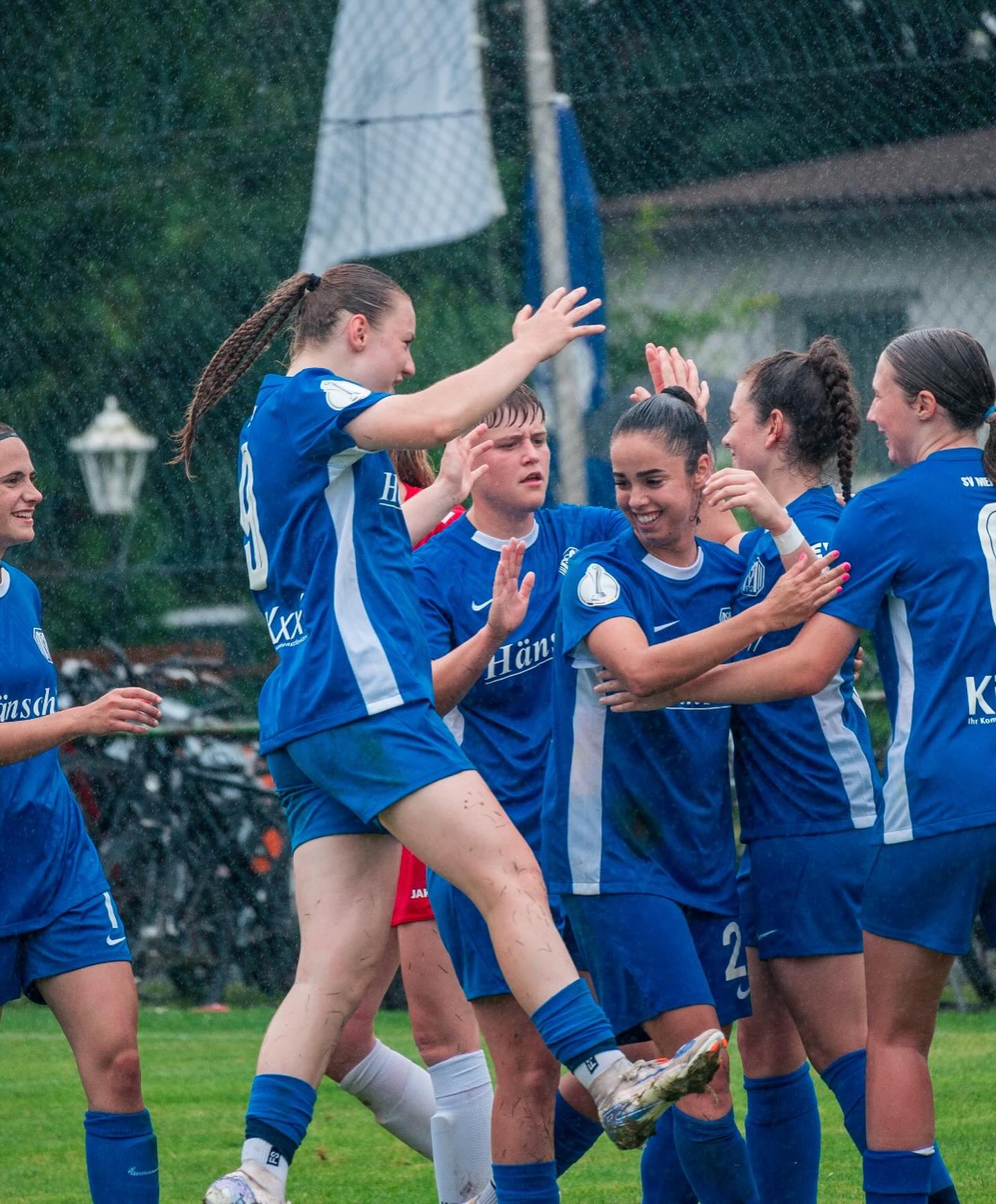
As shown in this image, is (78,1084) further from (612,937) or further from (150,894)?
(612,937)

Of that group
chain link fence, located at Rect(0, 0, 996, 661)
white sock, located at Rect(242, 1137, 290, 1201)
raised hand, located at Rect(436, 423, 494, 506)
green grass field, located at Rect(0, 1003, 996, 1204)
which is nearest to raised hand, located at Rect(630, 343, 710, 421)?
raised hand, located at Rect(436, 423, 494, 506)

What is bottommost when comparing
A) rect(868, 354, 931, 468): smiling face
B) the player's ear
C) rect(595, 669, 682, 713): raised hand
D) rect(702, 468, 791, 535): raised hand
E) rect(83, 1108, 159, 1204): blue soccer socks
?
rect(83, 1108, 159, 1204): blue soccer socks

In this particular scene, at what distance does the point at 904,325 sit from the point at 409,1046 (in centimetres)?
395

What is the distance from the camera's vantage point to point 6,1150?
5.18m

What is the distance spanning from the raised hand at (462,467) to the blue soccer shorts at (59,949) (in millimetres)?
1141

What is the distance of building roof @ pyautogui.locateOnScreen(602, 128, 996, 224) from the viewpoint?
8.16m

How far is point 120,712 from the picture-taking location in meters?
3.44

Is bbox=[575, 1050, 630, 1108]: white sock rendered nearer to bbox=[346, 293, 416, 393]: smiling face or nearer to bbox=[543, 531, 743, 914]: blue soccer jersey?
bbox=[543, 531, 743, 914]: blue soccer jersey

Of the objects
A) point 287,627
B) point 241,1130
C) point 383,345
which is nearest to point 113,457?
point 241,1130

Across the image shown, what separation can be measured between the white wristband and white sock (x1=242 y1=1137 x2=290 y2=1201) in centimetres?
143

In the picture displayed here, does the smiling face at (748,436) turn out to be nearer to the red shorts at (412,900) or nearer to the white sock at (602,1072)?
the red shorts at (412,900)

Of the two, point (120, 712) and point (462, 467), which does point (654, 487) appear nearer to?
point (462, 467)

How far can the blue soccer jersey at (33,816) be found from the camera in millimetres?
3553

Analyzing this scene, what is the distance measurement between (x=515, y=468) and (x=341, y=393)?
68 cm
